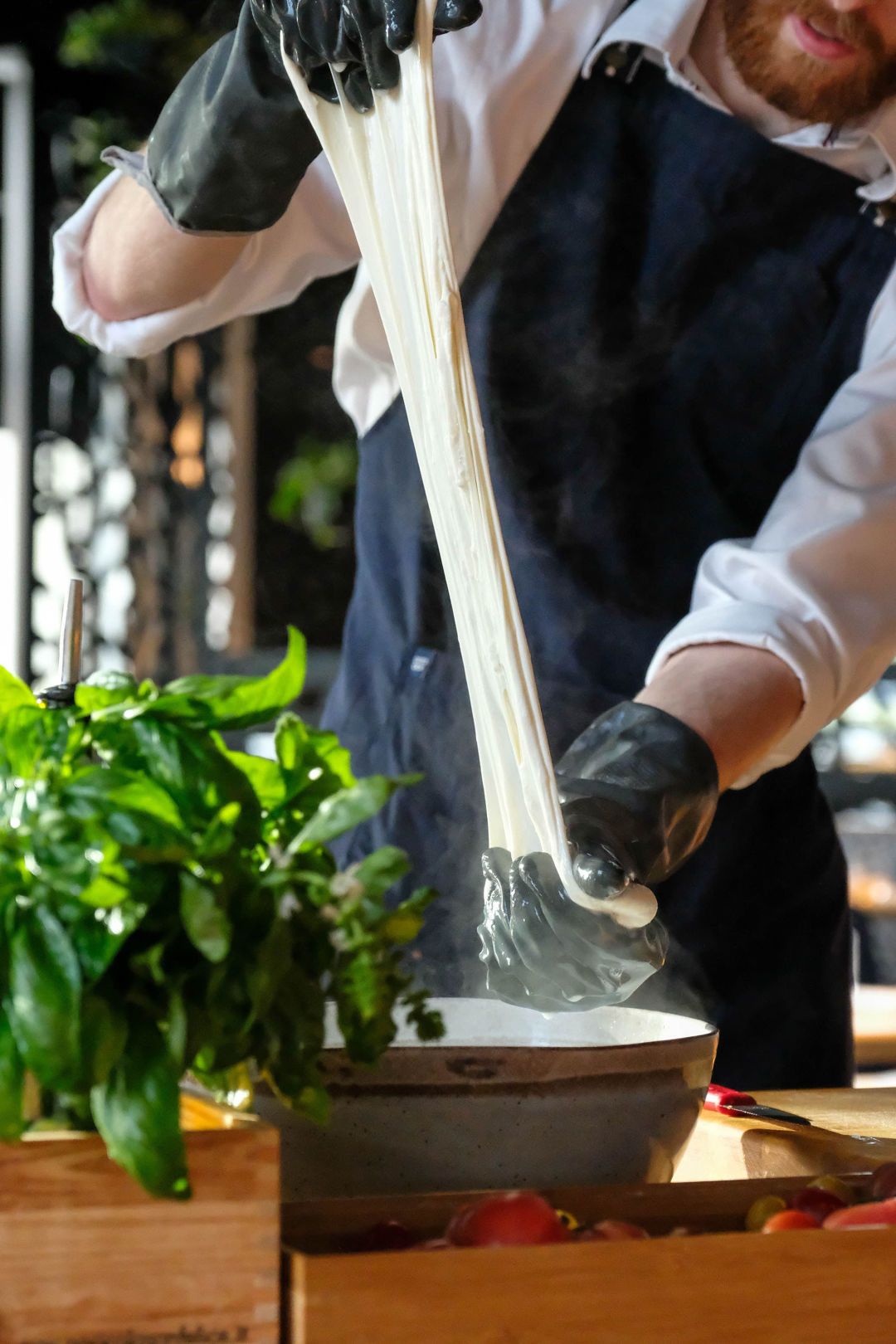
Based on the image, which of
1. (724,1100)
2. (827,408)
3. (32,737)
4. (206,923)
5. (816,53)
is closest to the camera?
(206,923)

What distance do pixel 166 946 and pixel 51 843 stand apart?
6 centimetres

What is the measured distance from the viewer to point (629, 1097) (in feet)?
2.25

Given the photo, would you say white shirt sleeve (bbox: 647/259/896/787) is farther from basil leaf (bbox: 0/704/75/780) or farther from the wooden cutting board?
basil leaf (bbox: 0/704/75/780)

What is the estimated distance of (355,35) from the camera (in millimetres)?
905

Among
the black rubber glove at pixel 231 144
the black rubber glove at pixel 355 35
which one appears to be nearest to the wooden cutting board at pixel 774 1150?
the black rubber glove at pixel 355 35

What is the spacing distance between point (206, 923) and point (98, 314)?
1155 mm

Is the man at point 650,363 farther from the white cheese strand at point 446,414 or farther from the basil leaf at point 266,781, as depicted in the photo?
the basil leaf at point 266,781

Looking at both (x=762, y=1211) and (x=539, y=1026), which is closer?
(x=762, y=1211)

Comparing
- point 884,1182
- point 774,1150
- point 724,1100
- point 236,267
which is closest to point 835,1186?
point 884,1182

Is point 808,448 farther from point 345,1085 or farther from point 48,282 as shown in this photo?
point 48,282

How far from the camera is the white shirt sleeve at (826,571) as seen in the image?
50.4 inches

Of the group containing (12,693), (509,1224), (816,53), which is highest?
(816,53)

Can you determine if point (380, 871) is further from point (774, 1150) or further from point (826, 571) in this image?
point (826, 571)

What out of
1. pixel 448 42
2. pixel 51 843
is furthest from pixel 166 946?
pixel 448 42
